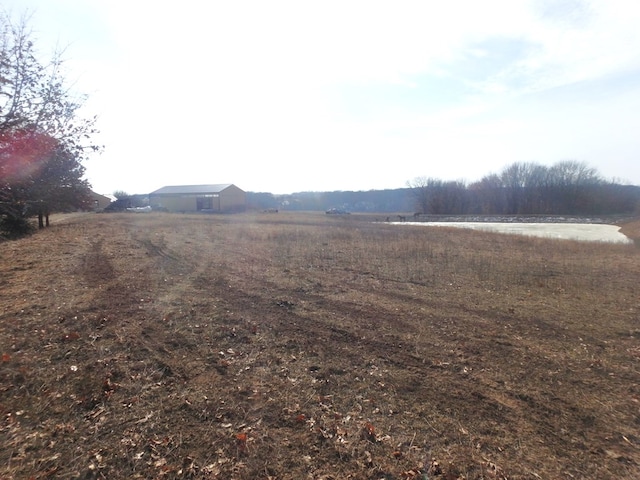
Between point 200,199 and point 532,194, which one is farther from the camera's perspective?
point 532,194

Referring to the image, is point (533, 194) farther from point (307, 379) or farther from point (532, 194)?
point (307, 379)

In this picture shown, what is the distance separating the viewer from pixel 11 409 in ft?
11.4

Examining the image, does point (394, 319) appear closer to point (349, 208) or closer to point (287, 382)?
point (287, 382)

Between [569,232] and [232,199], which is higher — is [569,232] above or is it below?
below

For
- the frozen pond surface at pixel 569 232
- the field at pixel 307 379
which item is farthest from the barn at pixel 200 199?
the field at pixel 307 379

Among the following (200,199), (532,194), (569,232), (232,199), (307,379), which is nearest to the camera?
(307,379)

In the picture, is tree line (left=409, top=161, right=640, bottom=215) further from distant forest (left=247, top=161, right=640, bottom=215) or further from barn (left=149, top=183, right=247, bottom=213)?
barn (left=149, top=183, right=247, bottom=213)

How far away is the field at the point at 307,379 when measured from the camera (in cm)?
295

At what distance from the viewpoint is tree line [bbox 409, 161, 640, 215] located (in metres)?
70.1

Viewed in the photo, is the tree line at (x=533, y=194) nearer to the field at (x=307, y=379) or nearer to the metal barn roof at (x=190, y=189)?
the metal barn roof at (x=190, y=189)

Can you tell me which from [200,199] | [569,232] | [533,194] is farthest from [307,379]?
[533,194]

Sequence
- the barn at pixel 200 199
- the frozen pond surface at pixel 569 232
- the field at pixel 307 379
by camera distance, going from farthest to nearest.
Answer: the barn at pixel 200 199 → the frozen pond surface at pixel 569 232 → the field at pixel 307 379

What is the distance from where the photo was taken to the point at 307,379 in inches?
167

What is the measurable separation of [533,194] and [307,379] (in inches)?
3329
